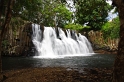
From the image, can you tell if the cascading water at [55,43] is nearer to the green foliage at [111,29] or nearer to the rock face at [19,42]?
the rock face at [19,42]

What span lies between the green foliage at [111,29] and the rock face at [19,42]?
18543 millimetres

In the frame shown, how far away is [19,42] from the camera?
2939 centimetres

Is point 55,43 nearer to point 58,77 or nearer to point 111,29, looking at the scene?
point 111,29

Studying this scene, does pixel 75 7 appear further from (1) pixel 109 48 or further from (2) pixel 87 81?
(1) pixel 109 48

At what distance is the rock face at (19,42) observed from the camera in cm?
2841

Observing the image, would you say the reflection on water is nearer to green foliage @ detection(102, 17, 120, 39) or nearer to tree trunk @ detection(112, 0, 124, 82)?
Result: tree trunk @ detection(112, 0, 124, 82)

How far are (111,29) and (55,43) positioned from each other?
1499 centimetres

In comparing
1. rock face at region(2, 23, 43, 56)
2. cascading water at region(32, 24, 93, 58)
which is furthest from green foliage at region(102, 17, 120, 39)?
rock face at region(2, 23, 43, 56)

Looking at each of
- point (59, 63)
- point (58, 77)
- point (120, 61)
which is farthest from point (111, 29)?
point (120, 61)

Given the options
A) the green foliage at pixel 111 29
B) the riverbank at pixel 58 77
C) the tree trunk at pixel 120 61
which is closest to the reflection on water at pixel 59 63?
the riverbank at pixel 58 77

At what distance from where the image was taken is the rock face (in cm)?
2841

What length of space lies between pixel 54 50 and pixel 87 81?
76.6 ft

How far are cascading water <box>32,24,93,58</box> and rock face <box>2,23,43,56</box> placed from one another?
98 centimetres

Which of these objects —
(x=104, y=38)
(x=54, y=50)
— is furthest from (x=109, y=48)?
(x=54, y=50)
